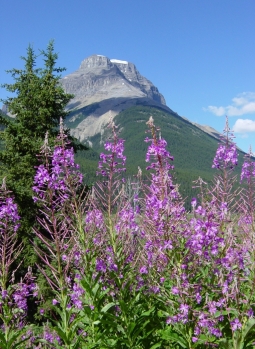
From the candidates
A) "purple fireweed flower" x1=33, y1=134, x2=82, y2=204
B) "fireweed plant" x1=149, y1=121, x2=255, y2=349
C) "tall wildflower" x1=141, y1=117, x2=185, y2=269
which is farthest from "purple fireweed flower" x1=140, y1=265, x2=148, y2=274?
"purple fireweed flower" x1=33, y1=134, x2=82, y2=204

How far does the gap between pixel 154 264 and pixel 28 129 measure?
17.0 meters

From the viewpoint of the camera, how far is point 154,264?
5.32m

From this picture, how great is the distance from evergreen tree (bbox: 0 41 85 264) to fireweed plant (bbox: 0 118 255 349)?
13.1 meters

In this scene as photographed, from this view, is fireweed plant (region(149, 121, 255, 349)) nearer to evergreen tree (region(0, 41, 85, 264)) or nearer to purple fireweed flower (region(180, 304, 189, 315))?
purple fireweed flower (region(180, 304, 189, 315))

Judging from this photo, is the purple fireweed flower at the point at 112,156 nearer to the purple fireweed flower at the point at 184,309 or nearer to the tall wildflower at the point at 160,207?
the tall wildflower at the point at 160,207

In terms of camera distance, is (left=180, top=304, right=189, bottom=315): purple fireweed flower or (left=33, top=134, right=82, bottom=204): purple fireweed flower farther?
(left=33, top=134, right=82, bottom=204): purple fireweed flower

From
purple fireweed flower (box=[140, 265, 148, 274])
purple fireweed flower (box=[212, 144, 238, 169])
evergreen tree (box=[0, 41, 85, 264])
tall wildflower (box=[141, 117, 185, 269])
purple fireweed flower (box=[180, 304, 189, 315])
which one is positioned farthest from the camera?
evergreen tree (box=[0, 41, 85, 264])

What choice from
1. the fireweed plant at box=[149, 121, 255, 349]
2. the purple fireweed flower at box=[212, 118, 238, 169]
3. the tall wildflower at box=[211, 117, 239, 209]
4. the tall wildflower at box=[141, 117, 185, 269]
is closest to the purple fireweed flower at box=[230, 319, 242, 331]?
the fireweed plant at box=[149, 121, 255, 349]

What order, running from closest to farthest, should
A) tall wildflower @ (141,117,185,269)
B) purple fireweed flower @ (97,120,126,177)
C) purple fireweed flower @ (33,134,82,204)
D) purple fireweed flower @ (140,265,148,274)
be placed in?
1. tall wildflower @ (141,117,185,269)
2. purple fireweed flower @ (33,134,82,204)
3. purple fireweed flower @ (97,120,126,177)
4. purple fireweed flower @ (140,265,148,274)

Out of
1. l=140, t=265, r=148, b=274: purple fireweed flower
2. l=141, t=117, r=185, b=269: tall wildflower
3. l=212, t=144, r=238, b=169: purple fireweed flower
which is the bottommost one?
l=140, t=265, r=148, b=274: purple fireweed flower

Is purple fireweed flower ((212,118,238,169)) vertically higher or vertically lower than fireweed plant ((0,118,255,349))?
higher

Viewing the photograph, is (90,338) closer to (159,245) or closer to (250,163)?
(159,245)

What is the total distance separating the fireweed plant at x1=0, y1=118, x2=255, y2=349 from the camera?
4207 millimetres

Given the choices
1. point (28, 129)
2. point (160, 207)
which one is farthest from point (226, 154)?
point (28, 129)
